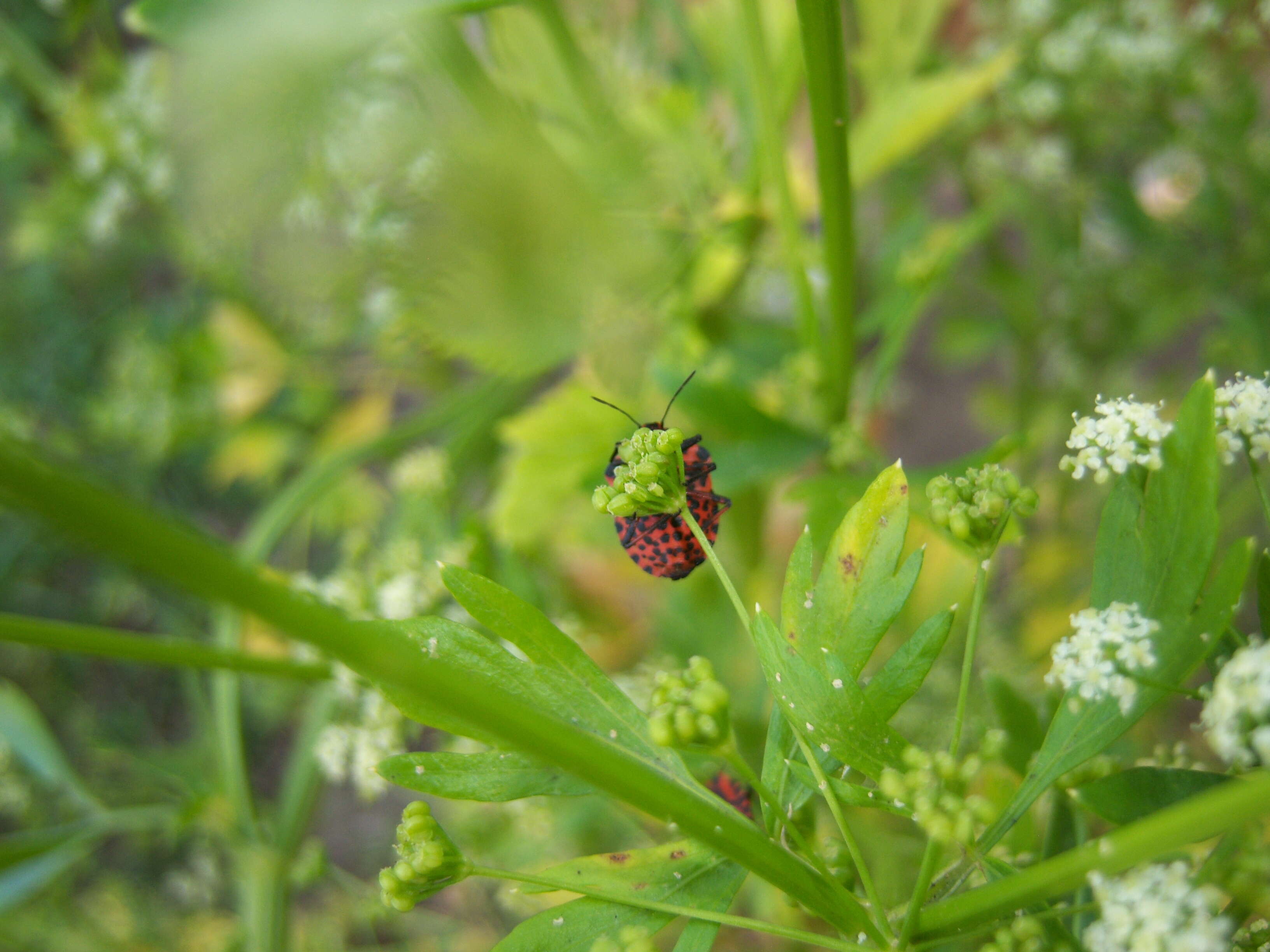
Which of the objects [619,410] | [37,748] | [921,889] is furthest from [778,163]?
[37,748]

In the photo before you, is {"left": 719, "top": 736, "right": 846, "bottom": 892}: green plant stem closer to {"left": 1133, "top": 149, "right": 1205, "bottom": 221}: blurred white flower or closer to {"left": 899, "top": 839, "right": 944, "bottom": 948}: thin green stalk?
{"left": 899, "top": 839, "right": 944, "bottom": 948}: thin green stalk

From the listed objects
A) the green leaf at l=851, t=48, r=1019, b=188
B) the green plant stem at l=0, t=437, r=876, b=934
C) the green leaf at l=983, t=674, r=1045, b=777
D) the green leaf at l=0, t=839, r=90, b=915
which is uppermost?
the green leaf at l=851, t=48, r=1019, b=188

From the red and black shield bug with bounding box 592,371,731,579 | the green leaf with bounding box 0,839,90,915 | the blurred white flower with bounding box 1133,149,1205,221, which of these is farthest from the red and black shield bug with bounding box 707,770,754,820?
the blurred white flower with bounding box 1133,149,1205,221

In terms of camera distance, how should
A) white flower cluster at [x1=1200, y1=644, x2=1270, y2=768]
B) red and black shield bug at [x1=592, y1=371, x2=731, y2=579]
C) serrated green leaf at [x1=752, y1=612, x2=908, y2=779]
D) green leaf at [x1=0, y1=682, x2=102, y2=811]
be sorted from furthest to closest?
1. green leaf at [x1=0, y1=682, x2=102, y2=811]
2. red and black shield bug at [x1=592, y1=371, x2=731, y2=579]
3. serrated green leaf at [x1=752, y1=612, x2=908, y2=779]
4. white flower cluster at [x1=1200, y1=644, x2=1270, y2=768]

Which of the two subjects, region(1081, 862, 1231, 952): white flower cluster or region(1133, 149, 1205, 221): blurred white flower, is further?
region(1133, 149, 1205, 221): blurred white flower

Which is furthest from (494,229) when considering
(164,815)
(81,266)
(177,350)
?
(81,266)

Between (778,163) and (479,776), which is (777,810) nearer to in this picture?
(479,776)
